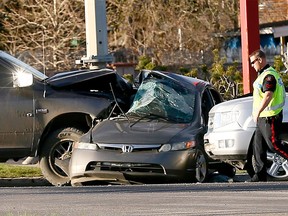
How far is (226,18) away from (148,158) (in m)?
23.4

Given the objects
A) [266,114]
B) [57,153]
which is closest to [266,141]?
[266,114]

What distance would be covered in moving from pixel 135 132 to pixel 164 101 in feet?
3.49

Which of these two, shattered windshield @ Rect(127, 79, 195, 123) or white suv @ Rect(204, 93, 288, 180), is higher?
shattered windshield @ Rect(127, 79, 195, 123)

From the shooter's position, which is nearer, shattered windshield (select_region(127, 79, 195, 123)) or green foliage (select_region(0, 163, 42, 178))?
shattered windshield (select_region(127, 79, 195, 123))

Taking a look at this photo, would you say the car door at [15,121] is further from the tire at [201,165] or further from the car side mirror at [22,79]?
the tire at [201,165]

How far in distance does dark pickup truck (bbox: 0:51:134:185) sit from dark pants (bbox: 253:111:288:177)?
2.61 meters

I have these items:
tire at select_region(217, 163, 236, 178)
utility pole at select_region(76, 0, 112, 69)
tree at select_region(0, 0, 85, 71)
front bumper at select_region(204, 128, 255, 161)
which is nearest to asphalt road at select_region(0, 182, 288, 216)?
front bumper at select_region(204, 128, 255, 161)

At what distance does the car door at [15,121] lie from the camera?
14570 millimetres

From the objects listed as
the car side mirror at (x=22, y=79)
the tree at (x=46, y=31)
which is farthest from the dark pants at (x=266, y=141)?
the tree at (x=46, y=31)

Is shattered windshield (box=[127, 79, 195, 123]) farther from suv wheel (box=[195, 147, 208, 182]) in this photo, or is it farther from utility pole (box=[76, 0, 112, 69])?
utility pole (box=[76, 0, 112, 69])

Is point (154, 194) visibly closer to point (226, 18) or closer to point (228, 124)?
point (228, 124)

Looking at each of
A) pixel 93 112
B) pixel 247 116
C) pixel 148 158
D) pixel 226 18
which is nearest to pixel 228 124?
pixel 247 116

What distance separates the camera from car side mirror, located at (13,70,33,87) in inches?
579

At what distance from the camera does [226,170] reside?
15062 millimetres
